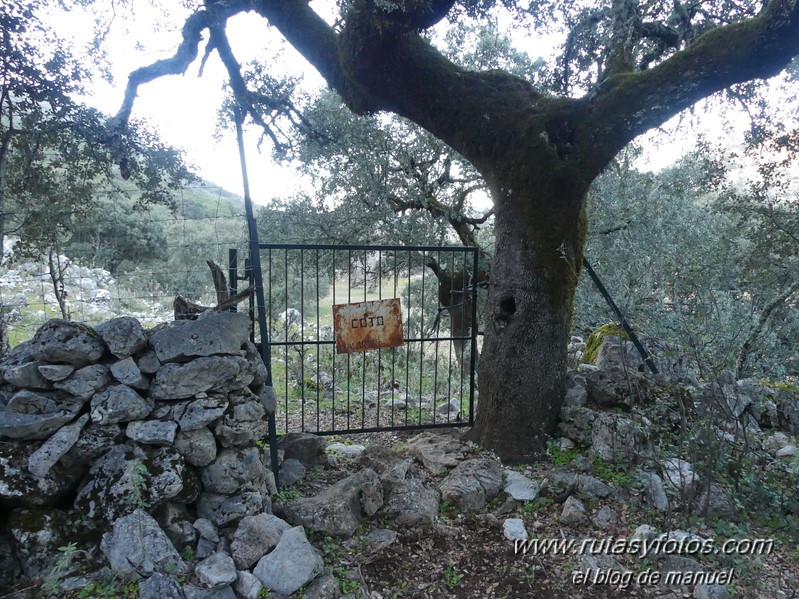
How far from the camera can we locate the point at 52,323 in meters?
3.23

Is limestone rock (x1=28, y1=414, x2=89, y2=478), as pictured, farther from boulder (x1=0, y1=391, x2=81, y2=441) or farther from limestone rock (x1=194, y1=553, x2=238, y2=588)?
limestone rock (x1=194, y1=553, x2=238, y2=588)

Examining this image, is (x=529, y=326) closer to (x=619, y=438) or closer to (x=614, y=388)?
(x=614, y=388)

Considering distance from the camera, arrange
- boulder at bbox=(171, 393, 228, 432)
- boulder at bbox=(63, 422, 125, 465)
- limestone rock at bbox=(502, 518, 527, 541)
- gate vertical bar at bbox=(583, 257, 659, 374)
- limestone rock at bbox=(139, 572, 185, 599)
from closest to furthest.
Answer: limestone rock at bbox=(139, 572, 185, 599)
boulder at bbox=(63, 422, 125, 465)
boulder at bbox=(171, 393, 228, 432)
limestone rock at bbox=(502, 518, 527, 541)
gate vertical bar at bbox=(583, 257, 659, 374)

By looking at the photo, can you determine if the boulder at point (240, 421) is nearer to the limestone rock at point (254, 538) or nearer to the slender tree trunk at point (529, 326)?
the limestone rock at point (254, 538)

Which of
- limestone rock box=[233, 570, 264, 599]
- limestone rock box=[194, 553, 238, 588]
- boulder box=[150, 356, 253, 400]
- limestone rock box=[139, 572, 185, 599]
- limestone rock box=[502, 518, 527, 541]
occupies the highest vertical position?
Result: boulder box=[150, 356, 253, 400]

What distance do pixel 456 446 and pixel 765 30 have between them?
14.8 feet

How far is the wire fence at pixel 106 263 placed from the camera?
13.4 feet

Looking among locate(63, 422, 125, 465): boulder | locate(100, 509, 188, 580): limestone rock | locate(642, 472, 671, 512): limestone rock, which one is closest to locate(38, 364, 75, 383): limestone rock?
locate(63, 422, 125, 465): boulder

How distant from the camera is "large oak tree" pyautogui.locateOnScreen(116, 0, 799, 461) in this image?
14.3ft

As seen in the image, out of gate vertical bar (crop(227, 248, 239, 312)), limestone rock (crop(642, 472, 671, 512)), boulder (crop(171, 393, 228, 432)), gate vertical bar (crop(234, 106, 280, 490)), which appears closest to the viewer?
boulder (crop(171, 393, 228, 432))

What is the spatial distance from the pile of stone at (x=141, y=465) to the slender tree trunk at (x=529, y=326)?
2383mm

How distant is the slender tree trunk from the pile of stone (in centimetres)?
238

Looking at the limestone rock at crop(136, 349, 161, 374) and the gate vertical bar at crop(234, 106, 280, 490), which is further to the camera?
the gate vertical bar at crop(234, 106, 280, 490)

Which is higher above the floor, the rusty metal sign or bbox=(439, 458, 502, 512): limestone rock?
the rusty metal sign
